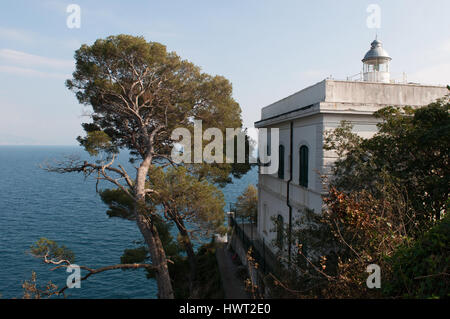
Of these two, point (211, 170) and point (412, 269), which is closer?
point (412, 269)

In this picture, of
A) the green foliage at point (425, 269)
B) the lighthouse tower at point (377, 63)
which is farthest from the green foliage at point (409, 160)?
the lighthouse tower at point (377, 63)

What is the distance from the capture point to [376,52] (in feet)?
55.0

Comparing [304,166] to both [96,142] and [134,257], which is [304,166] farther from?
[134,257]

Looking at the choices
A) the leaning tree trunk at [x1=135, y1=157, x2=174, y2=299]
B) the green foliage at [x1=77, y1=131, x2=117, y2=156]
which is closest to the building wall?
the leaning tree trunk at [x1=135, y1=157, x2=174, y2=299]

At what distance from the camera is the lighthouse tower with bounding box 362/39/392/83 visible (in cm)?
1644

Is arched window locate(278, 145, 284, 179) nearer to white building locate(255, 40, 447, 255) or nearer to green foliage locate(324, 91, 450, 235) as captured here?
white building locate(255, 40, 447, 255)

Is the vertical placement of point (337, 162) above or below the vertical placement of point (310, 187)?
above

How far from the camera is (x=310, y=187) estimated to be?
A: 457 inches

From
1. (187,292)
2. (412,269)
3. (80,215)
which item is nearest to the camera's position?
(412,269)

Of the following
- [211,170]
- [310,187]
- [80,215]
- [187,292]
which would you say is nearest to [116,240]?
[80,215]

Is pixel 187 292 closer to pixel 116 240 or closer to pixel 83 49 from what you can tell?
pixel 83 49

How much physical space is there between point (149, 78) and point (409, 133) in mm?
12294

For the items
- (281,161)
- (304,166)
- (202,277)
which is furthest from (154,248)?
(304,166)
